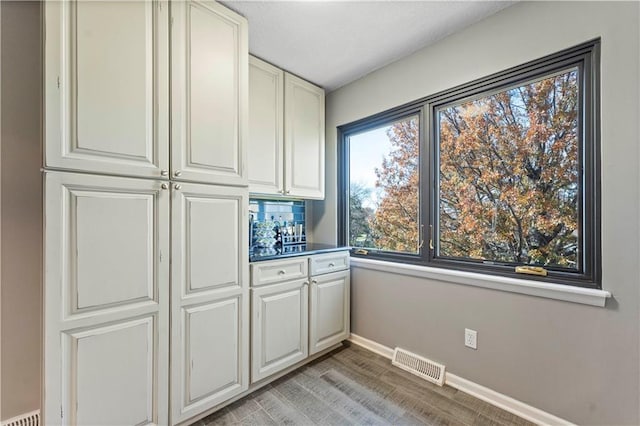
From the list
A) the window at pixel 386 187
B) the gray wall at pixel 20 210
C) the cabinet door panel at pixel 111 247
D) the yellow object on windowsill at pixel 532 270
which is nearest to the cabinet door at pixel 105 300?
the cabinet door panel at pixel 111 247

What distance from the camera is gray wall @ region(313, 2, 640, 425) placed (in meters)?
1.30

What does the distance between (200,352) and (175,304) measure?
326 mm

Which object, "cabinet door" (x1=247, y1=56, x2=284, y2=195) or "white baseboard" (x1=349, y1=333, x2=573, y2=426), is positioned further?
"cabinet door" (x1=247, y1=56, x2=284, y2=195)

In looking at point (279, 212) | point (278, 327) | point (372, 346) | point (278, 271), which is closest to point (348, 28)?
point (279, 212)

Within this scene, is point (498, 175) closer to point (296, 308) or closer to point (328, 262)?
point (328, 262)

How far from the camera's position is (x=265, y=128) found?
2.20 m

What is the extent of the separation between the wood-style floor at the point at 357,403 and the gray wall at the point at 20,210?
92 centimetres

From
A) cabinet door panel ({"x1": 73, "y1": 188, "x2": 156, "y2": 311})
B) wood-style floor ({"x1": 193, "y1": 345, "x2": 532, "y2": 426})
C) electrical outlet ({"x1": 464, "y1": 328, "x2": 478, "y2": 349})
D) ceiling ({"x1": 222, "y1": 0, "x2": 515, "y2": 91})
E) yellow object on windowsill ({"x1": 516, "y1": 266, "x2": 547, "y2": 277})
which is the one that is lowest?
wood-style floor ({"x1": 193, "y1": 345, "x2": 532, "y2": 426})

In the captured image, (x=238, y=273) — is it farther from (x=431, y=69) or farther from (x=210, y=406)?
(x=431, y=69)

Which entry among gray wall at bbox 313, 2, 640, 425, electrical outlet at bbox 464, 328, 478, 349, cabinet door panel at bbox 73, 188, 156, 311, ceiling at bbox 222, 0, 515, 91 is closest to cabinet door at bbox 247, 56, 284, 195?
ceiling at bbox 222, 0, 515, 91

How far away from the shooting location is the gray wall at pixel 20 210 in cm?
137

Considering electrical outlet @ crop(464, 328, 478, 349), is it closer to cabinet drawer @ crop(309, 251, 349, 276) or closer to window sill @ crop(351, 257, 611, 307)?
window sill @ crop(351, 257, 611, 307)

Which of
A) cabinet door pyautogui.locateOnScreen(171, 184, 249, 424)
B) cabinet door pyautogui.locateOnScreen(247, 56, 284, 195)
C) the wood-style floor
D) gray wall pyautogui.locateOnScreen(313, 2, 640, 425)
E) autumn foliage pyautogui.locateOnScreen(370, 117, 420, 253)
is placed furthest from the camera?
Answer: autumn foliage pyautogui.locateOnScreen(370, 117, 420, 253)

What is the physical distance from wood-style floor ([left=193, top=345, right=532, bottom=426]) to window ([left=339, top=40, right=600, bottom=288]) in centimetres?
85
